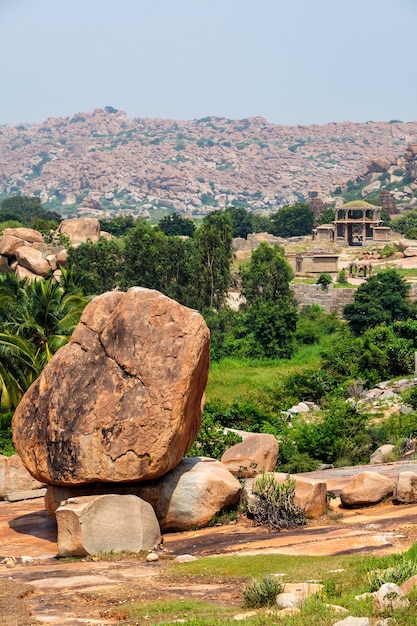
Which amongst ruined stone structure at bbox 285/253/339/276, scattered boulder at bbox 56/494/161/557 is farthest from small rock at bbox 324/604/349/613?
ruined stone structure at bbox 285/253/339/276

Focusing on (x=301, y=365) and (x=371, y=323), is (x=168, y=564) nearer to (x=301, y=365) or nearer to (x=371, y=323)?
(x=301, y=365)

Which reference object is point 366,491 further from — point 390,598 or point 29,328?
point 29,328

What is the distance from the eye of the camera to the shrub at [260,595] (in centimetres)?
1012

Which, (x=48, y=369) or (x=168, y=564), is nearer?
(x=168, y=564)

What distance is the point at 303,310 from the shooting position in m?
49.8

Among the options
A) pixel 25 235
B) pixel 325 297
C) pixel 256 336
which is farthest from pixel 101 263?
pixel 25 235

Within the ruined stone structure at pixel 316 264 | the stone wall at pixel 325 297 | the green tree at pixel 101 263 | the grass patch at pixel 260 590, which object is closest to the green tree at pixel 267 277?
the stone wall at pixel 325 297

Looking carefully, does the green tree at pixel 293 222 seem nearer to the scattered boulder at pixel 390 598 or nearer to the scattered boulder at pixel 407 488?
the scattered boulder at pixel 407 488

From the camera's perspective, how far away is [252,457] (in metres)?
18.2

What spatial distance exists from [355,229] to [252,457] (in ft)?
217

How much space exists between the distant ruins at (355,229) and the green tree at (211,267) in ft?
101

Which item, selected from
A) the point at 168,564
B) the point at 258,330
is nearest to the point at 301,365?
the point at 258,330

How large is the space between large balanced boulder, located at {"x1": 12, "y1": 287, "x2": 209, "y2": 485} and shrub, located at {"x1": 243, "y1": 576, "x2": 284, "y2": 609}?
14.8ft

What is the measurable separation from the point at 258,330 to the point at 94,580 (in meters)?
31.0
